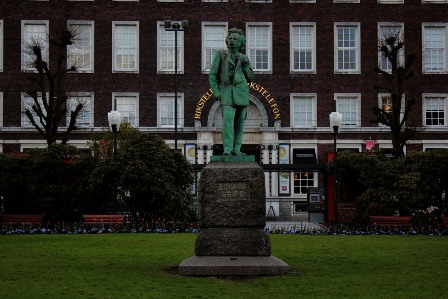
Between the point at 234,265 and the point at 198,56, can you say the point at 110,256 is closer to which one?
the point at 234,265

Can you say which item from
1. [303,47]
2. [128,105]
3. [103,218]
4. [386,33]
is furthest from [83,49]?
[103,218]

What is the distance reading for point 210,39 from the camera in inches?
2133

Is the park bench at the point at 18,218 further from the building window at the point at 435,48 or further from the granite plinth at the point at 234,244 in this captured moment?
the building window at the point at 435,48

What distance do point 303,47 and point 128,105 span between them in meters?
11.2

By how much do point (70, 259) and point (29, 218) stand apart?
44.3 ft

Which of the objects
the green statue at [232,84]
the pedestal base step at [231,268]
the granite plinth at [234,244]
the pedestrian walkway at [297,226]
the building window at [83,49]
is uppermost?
the building window at [83,49]

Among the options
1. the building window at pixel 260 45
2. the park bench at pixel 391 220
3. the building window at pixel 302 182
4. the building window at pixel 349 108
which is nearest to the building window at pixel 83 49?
the building window at pixel 260 45

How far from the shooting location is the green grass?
13.4 m

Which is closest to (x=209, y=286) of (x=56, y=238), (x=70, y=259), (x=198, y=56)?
(x=70, y=259)

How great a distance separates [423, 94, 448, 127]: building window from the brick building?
0.20 ft

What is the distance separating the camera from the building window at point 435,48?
54.7m

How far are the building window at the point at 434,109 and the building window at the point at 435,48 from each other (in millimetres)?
1656

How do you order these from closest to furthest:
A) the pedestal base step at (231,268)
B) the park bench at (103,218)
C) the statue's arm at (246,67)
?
the pedestal base step at (231,268)
the statue's arm at (246,67)
the park bench at (103,218)

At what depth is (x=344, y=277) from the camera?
50.4ft
